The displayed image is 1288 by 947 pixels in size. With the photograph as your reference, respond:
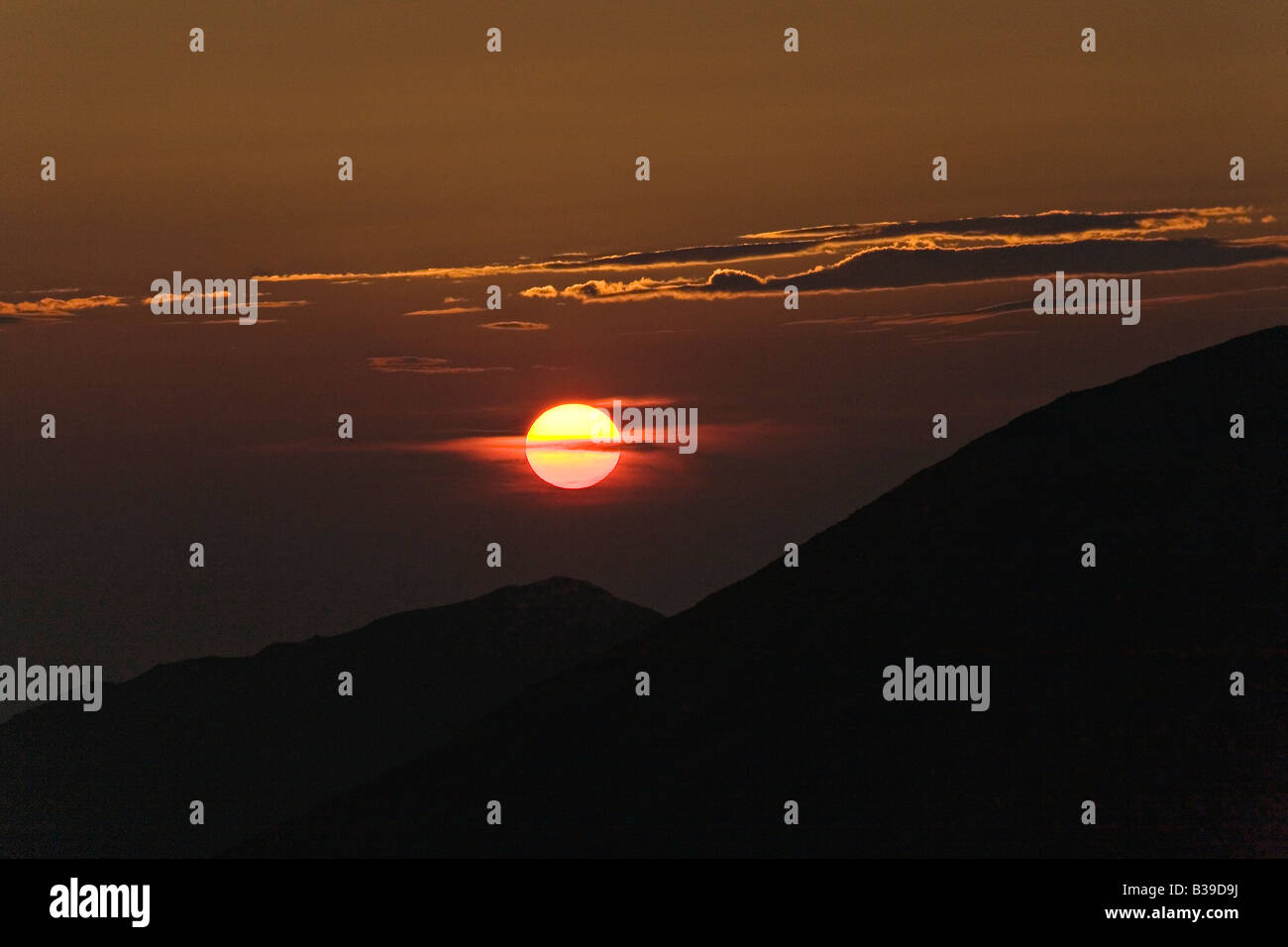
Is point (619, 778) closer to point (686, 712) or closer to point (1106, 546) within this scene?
point (686, 712)

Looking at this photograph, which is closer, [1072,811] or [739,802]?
[1072,811]

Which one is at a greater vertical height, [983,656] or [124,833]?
[983,656]

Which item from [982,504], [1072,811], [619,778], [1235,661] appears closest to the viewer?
[1072,811]
